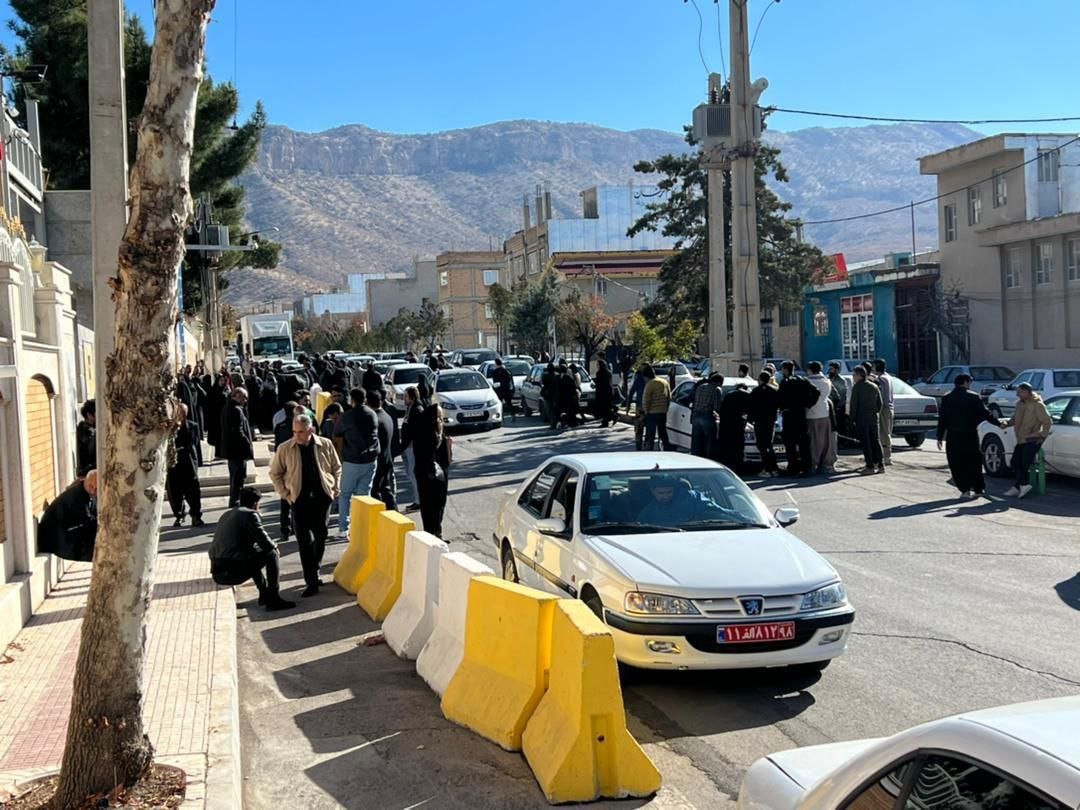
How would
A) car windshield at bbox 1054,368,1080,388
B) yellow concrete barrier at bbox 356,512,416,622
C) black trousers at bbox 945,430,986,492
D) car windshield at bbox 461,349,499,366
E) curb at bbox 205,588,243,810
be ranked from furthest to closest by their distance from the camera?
car windshield at bbox 461,349,499,366 < car windshield at bbox 1054,368,1080,388 < black trousers at bbox 945,430,986,492 < yellow concrete barrier at bbox 356,512,416,622 < curb at bbox 205,588,243,810

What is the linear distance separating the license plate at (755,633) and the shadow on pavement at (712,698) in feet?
1.45

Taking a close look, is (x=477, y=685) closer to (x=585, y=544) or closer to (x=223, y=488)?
(x=585, y=544)

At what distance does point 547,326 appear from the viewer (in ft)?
194

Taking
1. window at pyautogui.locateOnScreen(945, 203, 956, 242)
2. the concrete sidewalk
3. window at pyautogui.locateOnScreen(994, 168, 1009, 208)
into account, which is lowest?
the concrete sidewalk

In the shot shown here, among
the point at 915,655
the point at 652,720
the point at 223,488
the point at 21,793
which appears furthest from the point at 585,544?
the point at 223,488

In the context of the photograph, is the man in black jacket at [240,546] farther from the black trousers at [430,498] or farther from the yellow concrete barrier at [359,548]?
the black trousers at [430,498]

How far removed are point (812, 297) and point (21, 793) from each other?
177ft

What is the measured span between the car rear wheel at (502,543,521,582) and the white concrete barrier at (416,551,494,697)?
1.70 metres

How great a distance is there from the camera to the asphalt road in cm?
621

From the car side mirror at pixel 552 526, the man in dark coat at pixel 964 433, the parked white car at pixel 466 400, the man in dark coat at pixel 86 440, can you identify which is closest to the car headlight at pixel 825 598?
the car side mirror at pixel 552 526

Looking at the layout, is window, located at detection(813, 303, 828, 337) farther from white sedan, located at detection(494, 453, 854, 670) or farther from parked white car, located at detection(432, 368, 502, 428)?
white sedan, located at detection(494, 453, 854, 670)

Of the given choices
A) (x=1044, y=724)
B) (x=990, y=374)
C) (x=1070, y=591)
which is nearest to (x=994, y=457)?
(x=1070, y=591)

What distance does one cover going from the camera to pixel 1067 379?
28.8 metres

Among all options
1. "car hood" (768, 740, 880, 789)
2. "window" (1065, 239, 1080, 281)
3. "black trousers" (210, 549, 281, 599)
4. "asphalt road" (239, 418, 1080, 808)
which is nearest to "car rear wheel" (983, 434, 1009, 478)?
"asphalt road" (239, 418, 1080, 808)
